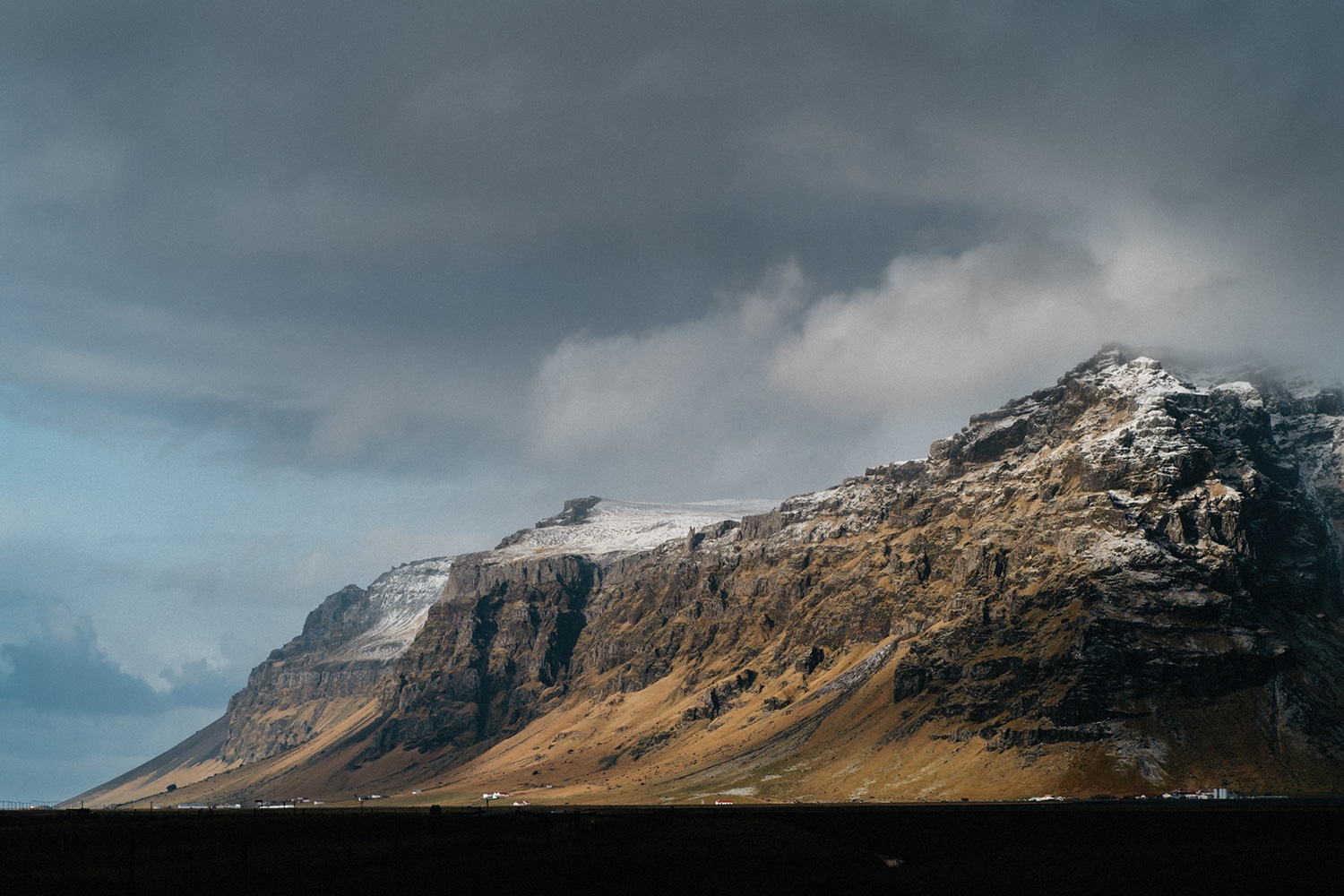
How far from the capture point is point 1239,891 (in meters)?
80.2

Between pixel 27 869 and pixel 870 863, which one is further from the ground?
pixel 27 869

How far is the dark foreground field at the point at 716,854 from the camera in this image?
88.3 metres

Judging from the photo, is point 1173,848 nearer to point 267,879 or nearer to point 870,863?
point 870,863

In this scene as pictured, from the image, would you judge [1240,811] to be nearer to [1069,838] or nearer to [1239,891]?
[1069,838]

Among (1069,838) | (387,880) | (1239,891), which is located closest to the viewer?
(1239,891)

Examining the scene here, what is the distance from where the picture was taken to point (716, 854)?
10725 cm

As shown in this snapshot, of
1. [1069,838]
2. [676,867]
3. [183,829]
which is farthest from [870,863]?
[183,829]

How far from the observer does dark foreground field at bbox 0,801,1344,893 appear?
3477 inches

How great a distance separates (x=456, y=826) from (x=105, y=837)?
42.7 m

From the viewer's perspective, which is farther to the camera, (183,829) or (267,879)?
(183,829)

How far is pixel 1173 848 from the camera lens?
104m

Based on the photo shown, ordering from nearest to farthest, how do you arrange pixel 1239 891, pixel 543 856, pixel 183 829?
pixel 1239 891
pixel 543 856
pixel 183 829

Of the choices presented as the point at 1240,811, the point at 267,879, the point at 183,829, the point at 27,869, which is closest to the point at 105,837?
the point at 183,829

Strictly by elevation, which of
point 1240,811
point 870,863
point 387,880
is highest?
point 387,880
